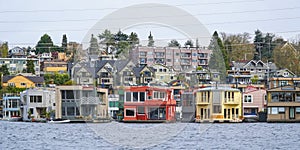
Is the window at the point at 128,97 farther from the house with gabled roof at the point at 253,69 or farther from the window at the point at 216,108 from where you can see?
the house with gabled roof at the point at 253,69

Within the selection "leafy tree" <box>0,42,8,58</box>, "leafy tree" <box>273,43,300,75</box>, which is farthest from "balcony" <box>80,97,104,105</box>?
"leafy tree" <box>0,42,8,58</box>

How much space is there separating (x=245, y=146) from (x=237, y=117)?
1283 inches

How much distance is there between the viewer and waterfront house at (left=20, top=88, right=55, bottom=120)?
222 ft

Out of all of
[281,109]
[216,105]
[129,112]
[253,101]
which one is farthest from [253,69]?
[129,112]

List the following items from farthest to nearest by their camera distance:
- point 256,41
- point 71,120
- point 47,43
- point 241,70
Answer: point 47,43, point 256,41, point 241,70, point 71,120

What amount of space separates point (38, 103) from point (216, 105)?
18.0 metres

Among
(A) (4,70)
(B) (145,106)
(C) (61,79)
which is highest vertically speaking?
(A) (4,70)

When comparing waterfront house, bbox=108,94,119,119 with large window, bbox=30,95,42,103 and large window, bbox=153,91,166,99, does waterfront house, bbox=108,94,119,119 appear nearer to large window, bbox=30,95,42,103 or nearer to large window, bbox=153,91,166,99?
large window, bbox=30,95,42,103

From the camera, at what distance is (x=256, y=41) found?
110m

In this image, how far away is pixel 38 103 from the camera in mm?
68062

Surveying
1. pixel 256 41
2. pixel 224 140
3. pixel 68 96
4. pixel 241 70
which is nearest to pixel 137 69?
pixel 241 70

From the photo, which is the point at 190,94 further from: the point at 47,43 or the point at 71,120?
the point at 47,43

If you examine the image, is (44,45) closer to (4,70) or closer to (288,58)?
(4,70)

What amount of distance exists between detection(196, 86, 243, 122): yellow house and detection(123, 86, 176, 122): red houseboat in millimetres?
3265
